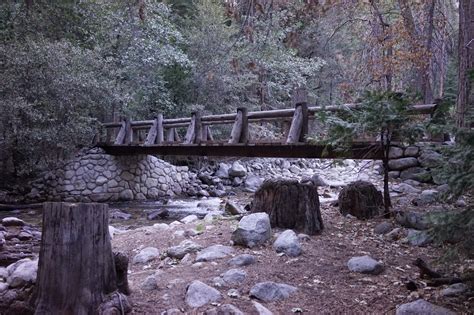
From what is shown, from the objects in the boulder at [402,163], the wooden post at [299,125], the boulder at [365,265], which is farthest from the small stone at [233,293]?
the boulder at [402,163]

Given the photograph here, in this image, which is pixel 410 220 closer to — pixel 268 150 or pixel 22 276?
pixel 22 276

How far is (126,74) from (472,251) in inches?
555

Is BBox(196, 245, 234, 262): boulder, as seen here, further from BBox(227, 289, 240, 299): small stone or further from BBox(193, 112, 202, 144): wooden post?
BBox(193, 112, 202, 144): wooden post

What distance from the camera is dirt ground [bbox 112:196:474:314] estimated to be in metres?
2.92

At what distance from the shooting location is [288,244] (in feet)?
12.8

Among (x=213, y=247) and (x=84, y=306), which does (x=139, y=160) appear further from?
(x=84, y=306)

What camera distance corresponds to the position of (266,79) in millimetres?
18406

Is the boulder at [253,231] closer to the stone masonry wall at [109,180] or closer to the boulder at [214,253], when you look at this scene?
the boulder at [214,253]

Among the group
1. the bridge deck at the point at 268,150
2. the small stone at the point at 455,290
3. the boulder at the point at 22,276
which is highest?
the bridge deck at the point at 268,150

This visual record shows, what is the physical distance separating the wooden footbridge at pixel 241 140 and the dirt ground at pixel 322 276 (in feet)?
4.40

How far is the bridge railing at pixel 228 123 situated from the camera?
7.46m

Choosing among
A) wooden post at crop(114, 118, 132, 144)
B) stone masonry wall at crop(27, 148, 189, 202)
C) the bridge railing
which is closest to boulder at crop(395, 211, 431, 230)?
the bridge railing

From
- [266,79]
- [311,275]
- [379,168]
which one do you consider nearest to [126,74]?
[266,79]

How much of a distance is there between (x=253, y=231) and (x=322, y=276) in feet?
3.03
